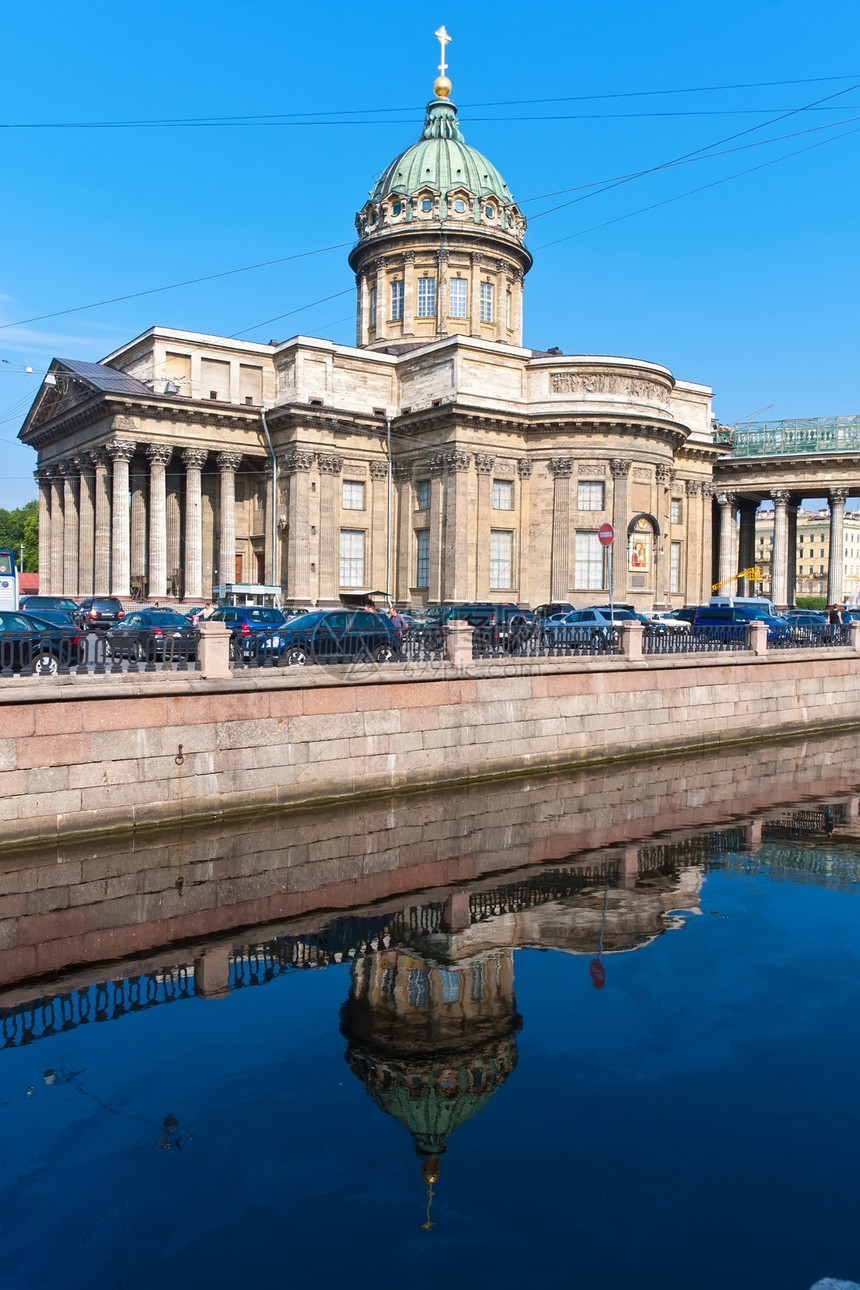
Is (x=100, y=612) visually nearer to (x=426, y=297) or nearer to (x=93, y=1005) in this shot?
(x=93, y=1005)

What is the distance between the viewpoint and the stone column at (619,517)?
145ft

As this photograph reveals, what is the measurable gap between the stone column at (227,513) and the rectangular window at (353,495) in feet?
16.7

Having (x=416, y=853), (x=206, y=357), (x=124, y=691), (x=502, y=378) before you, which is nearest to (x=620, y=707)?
(x=416, y=853)

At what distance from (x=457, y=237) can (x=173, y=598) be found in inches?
992

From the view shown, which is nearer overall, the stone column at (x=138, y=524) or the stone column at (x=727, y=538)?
the stone column at (x=138, y=524)

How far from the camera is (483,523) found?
44.2 m

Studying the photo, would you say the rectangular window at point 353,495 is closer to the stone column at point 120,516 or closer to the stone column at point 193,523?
the stone column at point 193,523

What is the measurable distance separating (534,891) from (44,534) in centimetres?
4483

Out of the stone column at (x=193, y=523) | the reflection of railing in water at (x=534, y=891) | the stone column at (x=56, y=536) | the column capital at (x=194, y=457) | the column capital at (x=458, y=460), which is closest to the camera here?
the reflection of railing in water at (x=534, y=891)

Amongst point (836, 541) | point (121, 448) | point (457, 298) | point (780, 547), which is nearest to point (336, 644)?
point (121, 448)

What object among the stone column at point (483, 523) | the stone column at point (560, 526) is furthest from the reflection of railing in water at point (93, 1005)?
the stone column at point (560, 526)

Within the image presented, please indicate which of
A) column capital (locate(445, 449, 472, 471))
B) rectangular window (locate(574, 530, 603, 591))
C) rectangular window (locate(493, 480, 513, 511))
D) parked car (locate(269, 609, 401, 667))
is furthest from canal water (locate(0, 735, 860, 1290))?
rectangular window (locate(493, 480, 513, 511))

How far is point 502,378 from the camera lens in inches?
1725

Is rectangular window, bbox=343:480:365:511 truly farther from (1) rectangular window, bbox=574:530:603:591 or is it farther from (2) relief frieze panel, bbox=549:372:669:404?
(1) rectangular window, bbox=574:530:603:591
